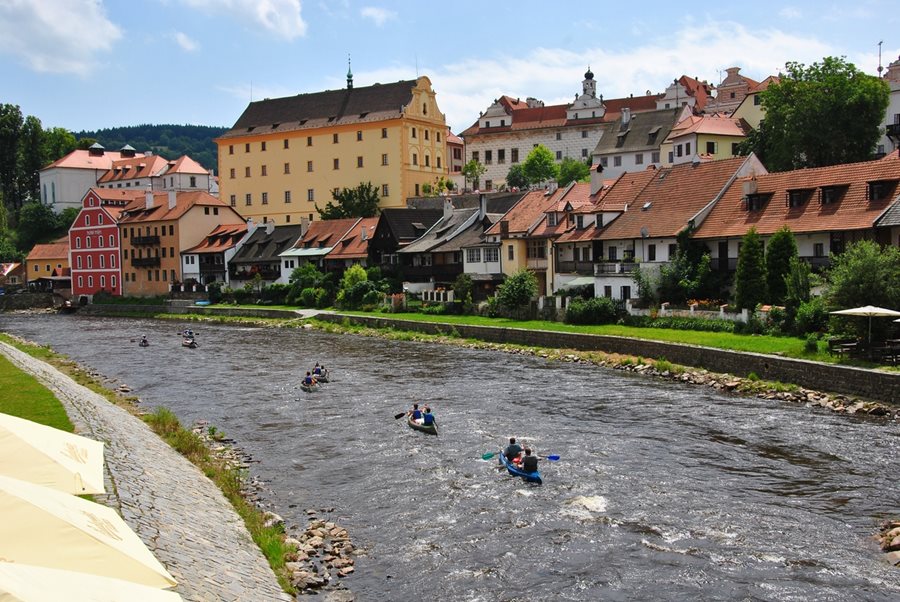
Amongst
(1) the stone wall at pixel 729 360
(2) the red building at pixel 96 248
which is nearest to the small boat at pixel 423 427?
(1) the stone wall at pixel 729 360

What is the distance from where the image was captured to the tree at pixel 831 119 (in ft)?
188

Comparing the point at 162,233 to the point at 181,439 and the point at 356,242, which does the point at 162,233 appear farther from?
the point at 181,439

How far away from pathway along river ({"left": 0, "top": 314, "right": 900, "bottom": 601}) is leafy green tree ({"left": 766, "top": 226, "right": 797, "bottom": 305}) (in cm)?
865

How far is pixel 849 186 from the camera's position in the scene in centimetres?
4262

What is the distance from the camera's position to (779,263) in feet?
131

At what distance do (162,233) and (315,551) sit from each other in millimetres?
82889

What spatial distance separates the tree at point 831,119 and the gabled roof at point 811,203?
1292cm

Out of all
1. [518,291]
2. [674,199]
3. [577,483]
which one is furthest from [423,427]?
[674,199]

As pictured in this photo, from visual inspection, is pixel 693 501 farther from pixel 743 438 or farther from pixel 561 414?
pixel 561 414

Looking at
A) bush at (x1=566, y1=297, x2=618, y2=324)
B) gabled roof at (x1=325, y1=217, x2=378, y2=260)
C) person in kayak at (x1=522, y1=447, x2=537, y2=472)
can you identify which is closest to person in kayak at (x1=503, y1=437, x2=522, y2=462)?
person in kayak at (x1=522, y1=447, x2=537, y2=472)

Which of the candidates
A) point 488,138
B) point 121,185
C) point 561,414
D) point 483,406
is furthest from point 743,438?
point 121,185

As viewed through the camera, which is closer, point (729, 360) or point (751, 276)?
point (729, 360)

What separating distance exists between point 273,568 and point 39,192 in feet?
460

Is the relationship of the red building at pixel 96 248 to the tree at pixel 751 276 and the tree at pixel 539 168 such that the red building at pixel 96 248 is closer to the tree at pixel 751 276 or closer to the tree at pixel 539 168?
the tree at pixel 539 168
